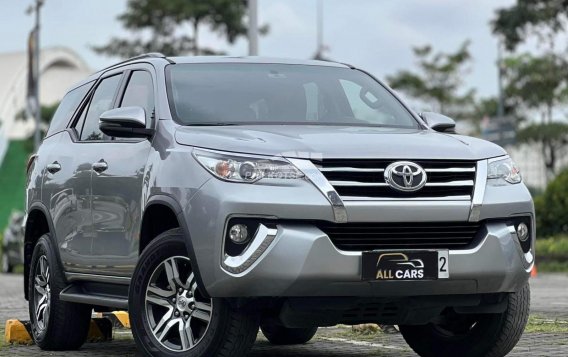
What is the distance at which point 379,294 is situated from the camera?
22.5 feet

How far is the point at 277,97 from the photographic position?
8258mm

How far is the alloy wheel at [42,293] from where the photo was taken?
368 inches

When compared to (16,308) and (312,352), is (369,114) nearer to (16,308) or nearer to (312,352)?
(312,352)

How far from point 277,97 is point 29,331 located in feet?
9.31

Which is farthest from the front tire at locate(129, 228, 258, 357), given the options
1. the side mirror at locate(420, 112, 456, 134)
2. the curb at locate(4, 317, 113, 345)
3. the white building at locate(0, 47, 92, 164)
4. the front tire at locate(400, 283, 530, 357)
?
the white building at locate(0, 47, 92, 164)

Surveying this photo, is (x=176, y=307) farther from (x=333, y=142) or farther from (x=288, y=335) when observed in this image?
(x=288, y=335)

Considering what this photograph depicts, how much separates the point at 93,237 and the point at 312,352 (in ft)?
5.43

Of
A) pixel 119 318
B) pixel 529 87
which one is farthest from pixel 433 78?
pixel 119 318

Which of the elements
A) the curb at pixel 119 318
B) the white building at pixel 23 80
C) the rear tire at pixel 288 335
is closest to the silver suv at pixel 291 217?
the rear tire at pixel 288 335

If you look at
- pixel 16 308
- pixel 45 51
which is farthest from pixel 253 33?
pixel 45 51

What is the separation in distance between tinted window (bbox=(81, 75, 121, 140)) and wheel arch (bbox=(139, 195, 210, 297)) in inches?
56.4

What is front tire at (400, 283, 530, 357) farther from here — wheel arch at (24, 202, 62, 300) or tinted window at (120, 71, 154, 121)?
wheel arch at (24, 202, 62, 300)

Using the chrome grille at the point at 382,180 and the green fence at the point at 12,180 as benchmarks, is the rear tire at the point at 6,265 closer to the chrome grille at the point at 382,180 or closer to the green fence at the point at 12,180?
the chrome grille at the point at 382,180

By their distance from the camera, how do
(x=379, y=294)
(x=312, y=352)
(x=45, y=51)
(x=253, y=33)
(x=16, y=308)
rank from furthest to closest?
1. (x=45, y=51)
2. (x=253, y=33)
3. (x=16, y=308)
4. (x=312, y=352)
5. (x=379, y=294)
